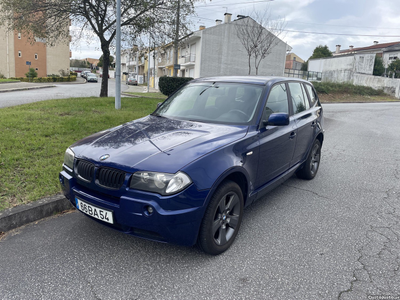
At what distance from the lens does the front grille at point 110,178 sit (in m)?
2.69

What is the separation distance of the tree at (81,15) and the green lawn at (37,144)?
19.0 ft

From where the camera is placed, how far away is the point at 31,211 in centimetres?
357

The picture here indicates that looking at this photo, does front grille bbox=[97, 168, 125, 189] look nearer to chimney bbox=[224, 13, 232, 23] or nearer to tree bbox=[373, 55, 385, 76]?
chimney bbox=[224, 13, 232, 23]

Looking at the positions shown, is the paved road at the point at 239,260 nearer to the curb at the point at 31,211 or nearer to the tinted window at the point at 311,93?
the curb at the point at 31,211

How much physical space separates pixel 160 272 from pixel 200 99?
229 centimetres

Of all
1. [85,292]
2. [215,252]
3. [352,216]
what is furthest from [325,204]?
[85,292]

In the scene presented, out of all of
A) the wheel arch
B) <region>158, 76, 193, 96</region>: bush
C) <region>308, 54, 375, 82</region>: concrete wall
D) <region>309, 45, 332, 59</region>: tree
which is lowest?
the wheel arch

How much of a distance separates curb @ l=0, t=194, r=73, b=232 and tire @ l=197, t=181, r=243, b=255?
200cm

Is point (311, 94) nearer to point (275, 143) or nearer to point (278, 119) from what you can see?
point (275, 143)

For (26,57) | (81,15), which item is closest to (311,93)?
(81,15)

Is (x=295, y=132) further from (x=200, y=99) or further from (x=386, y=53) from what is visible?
(x=386, y=53)

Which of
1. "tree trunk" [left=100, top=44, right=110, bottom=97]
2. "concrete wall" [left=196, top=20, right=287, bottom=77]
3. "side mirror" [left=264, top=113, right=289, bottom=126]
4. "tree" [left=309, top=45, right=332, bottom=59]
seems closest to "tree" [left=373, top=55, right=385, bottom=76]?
"tree" [left=309, top=45, right=332, bottom=59]

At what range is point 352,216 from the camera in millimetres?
3979

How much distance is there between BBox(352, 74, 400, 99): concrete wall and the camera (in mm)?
40594
